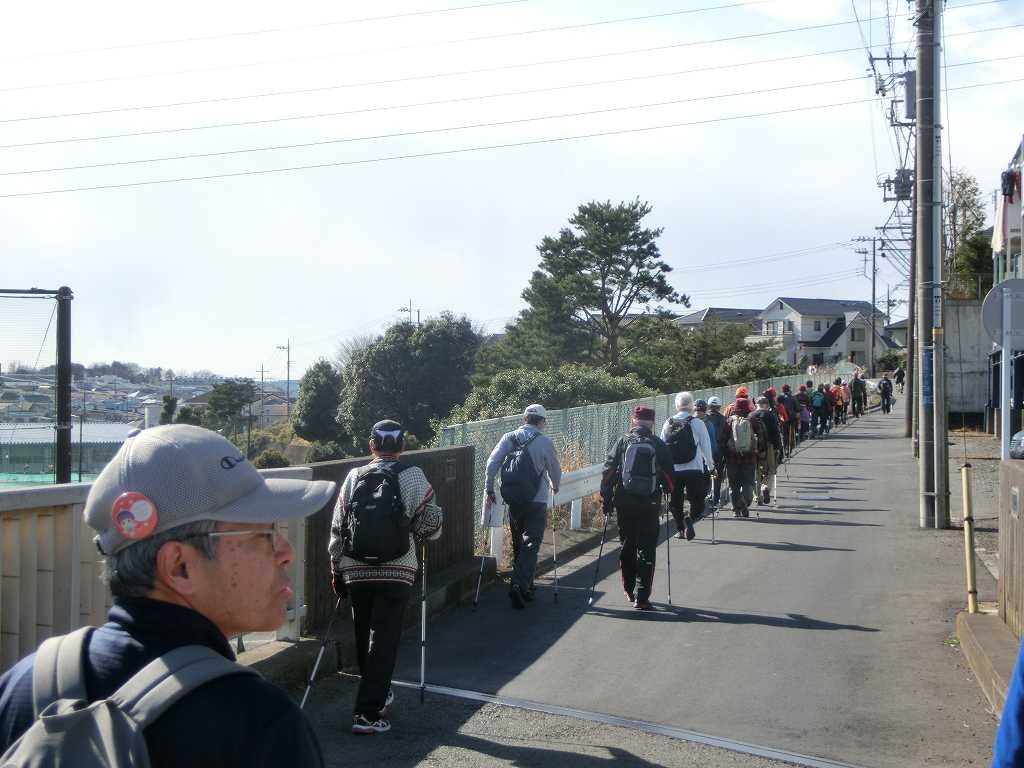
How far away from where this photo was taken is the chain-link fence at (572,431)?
12.4m

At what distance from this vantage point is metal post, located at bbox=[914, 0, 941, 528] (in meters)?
15.5

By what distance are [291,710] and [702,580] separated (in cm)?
1060

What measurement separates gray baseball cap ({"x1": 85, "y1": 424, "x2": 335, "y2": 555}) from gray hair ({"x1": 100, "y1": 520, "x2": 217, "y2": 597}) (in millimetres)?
16

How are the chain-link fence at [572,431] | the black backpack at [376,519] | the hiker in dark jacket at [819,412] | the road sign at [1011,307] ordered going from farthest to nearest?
the hiker in dark jacket at [819,412] < the chain-link fence at [572,431] < the road sign at [1011,307] < the black backpack at [376,519]

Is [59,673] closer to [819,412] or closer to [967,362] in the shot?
[819,412]

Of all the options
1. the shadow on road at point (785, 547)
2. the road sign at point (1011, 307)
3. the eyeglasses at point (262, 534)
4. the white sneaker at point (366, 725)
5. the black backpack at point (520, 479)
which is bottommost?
the shadow on road at point (785, 547)

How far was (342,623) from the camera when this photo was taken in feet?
27.8

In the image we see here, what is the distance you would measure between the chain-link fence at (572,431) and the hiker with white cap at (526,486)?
1.24 meters

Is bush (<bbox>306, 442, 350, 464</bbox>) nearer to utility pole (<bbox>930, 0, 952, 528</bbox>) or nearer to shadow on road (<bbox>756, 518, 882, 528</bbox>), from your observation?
shadow on road (<bbox>756, 518, 882, 528</bbox>)

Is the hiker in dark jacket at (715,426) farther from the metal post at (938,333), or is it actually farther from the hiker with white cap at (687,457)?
the metal post at (938,333)

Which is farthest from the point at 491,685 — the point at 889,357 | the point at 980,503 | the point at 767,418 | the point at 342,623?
the point at 889,357

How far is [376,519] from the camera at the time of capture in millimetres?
6711

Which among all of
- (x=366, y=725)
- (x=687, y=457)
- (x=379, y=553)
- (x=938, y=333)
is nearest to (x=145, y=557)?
(x=379, y=553)

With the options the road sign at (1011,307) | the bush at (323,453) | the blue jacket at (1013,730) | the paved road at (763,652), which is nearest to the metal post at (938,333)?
the paved road at (763,652)
